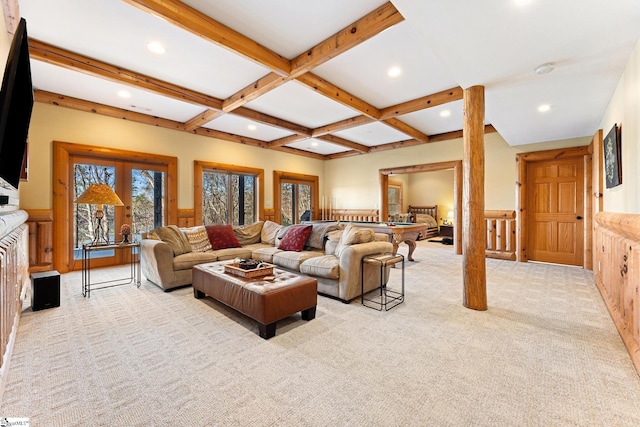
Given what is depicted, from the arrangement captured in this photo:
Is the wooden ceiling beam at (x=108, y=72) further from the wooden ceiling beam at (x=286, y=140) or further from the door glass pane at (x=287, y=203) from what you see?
the door glass pane at (x=287, y=203)

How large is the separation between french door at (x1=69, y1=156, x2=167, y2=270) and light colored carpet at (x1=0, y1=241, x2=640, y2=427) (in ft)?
7.14

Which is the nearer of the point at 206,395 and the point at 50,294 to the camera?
the point at 206,395

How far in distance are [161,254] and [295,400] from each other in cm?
279

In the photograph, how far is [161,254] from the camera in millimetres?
3568

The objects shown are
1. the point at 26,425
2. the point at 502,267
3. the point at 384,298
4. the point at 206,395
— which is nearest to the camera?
the point at 26,425

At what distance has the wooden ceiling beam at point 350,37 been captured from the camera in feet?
7.86

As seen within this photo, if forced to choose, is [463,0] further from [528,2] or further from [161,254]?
[161,254]

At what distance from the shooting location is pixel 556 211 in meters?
5.40

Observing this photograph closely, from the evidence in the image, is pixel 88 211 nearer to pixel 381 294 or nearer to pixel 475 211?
pixel 381 294

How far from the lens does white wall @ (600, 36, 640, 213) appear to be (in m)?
2.31

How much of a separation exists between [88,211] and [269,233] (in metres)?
3.14

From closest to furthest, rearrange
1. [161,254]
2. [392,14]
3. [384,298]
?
[392,14], [384,298], [161,254]

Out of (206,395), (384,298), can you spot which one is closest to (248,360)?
(206,395)

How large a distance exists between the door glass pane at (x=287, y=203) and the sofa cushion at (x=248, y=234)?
2.93m
